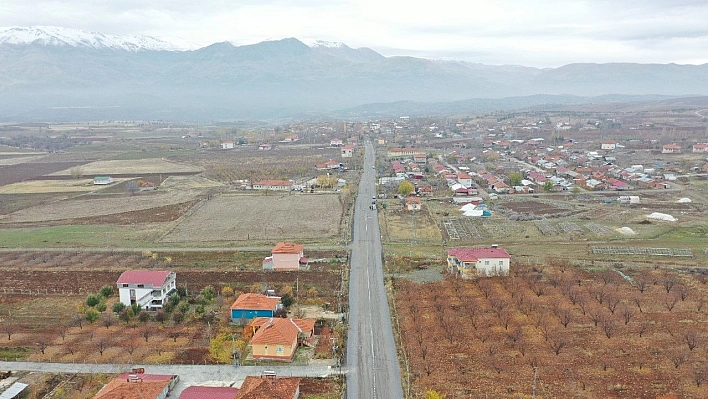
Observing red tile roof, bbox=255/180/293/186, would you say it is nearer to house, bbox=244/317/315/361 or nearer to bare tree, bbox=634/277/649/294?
house, bbox=244/317/315/361

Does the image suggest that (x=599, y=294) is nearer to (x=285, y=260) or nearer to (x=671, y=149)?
(x=285, y=260)

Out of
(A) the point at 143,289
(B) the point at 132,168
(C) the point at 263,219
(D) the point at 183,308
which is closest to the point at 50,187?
(B) the point at 132,168

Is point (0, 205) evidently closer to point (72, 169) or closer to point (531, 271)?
point (72, 169)

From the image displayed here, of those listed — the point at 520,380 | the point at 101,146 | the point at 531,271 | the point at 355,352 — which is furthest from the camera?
the point at 101,146

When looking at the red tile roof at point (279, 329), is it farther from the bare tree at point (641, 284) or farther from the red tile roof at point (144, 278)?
the bare tree at point (641, 284)

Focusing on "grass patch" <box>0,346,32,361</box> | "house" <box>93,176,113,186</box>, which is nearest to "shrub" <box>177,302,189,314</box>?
"grass patch" <box>0,346,32,361</box>

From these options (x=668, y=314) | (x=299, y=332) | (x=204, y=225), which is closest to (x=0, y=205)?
(x=204, y=225)
